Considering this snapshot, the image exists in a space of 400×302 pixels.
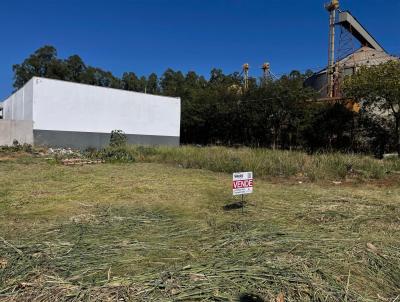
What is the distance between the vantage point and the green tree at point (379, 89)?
15094 millimetres

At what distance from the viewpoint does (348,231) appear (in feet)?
14.6

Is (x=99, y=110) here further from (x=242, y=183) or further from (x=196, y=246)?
(x=196, y=246)

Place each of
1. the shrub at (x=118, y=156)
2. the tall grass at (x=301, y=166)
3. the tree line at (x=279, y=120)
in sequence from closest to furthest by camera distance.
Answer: the tall grass at (x=301, y=166)
the shrub at (x=118, y=156)
the tree line at (x=279, y=120)

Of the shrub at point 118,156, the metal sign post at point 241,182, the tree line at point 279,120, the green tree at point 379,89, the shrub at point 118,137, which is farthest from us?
the shrub at point 118,137

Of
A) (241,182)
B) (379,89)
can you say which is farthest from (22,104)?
(241,182)

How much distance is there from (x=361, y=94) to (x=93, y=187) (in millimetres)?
13744

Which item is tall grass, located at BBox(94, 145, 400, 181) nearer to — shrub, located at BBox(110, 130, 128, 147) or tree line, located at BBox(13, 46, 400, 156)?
tree line, located at BBox(13, 46, 400, 156)

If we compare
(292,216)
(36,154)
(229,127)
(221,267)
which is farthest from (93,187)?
(229,127)

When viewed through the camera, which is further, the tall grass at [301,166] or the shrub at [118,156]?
the shrub at [118,156]

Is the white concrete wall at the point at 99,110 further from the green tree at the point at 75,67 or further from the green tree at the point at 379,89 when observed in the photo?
the green tree at the point at 75,67

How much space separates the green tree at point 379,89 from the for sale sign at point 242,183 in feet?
40.4

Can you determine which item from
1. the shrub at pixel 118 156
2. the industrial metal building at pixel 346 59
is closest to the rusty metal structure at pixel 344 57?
the industrial metal building at pixel 346 59

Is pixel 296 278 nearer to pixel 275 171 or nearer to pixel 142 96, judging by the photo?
pixel 275 171

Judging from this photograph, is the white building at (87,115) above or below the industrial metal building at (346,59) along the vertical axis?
below
